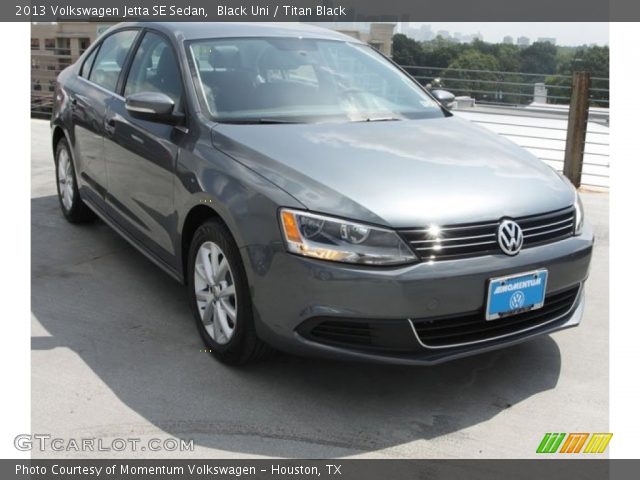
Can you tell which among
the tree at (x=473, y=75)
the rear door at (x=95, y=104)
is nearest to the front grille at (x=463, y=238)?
the rear door at (x=95, y=104)

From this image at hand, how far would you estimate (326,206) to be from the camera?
295 cm

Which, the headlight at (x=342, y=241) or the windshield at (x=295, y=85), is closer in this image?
the headlight at (x=342, y=241)

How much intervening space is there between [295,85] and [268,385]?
5.65 ft

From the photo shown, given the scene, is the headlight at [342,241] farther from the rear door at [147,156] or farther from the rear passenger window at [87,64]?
the rear passenger window at [87,64]

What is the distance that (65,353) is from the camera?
3623 mm

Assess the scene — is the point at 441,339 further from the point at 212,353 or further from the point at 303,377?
the point at 212,353

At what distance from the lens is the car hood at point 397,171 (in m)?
2.98

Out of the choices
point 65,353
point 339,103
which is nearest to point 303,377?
point 65,353

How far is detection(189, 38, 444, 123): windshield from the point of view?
382cm

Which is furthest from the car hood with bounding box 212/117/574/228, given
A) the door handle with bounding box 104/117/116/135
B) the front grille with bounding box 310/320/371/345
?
the door handle with bounding box 104/117/116/135

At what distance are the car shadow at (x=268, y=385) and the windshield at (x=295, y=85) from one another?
1.25m

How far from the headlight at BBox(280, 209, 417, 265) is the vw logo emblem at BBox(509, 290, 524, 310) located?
51 centimetres
